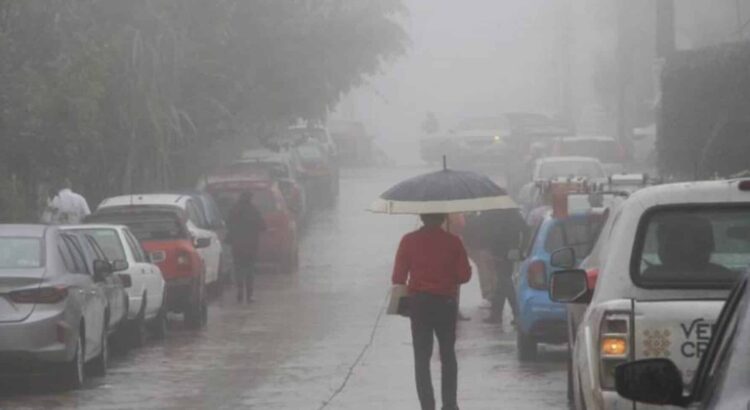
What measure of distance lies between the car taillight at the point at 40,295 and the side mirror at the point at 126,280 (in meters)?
3.38

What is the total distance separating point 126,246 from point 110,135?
9382mm

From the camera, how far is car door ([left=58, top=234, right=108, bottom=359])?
17.2m

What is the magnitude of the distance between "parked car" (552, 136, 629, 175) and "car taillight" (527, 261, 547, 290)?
21996 millimetres

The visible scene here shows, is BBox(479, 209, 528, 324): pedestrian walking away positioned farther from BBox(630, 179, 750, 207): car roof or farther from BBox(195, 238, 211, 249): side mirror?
BBox(630, 179, 750, 207): car roof

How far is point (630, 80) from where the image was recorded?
177 ft

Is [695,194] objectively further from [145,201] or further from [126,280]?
[145,201]

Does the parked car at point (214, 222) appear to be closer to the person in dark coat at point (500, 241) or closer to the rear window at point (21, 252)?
the person in dark coat at point (500, 241)

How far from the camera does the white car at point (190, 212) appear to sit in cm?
2520

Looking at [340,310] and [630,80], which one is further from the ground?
[630,80]

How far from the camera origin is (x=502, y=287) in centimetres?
2292

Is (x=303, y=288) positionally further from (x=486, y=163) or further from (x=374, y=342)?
(x=486, y=163)

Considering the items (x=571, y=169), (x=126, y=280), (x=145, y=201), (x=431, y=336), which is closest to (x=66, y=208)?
(x=145, y=201)

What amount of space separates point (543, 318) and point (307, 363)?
7.86 ft

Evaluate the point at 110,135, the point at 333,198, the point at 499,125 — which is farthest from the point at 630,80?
the point at 110,135
